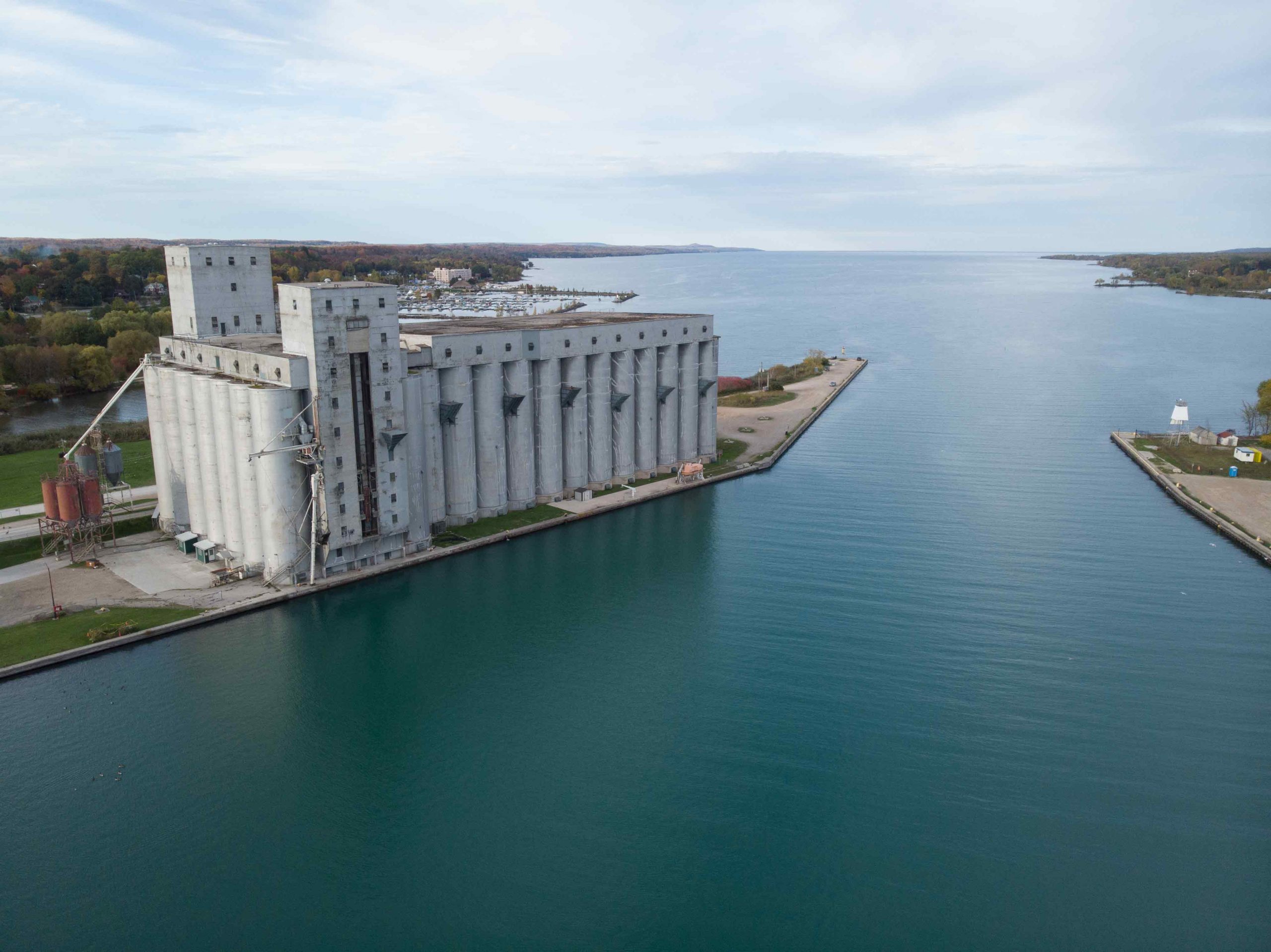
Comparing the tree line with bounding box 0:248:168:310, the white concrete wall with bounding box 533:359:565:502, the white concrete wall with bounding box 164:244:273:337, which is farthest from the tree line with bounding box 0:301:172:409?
the white concrete wall with bounding box 533:359:565:502

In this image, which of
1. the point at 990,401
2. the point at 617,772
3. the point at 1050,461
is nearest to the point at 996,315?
the point at 990,401

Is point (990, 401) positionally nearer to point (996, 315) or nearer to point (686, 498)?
point (686, 498)

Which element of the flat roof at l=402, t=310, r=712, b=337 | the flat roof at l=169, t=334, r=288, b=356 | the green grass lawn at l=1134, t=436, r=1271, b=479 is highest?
the flat roof at l=402, t=310, r=712, b=337

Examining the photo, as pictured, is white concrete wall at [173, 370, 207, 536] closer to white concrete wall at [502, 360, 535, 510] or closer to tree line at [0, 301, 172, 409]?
white concrete wall at [502, 360, 535, 510]

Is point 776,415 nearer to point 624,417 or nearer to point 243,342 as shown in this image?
point 624,417

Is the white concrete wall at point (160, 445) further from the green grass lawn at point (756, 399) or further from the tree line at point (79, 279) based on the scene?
the tree line at point (79, 279)

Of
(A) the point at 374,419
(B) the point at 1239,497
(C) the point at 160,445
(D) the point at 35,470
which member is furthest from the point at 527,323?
(B) the point at 1239,497
